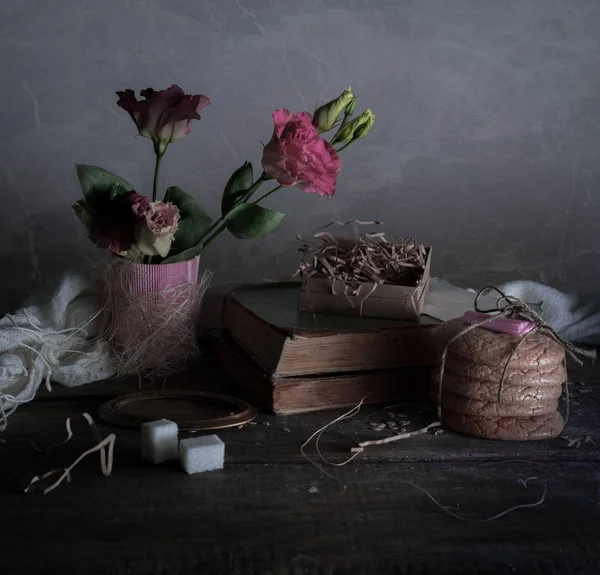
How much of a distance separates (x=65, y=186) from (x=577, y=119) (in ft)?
2.69

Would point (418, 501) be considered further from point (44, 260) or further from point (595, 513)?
point (44, 260)

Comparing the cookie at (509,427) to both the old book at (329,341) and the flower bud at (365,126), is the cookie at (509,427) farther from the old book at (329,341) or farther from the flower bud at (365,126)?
the flower bud at (365,126)

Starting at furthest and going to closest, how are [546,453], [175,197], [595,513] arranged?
1. [175,197]
2. [546,453]
3. [595,513]

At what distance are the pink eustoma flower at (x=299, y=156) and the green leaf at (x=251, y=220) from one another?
0.06m

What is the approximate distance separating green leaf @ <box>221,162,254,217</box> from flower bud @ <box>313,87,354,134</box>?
100 millimetres

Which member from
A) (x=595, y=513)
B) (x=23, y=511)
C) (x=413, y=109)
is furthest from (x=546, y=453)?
(x=413, y=109)

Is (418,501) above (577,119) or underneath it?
underneath

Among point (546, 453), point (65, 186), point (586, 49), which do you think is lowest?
point (546, 453)

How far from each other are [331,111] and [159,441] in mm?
445

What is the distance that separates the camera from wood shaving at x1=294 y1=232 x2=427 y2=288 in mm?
965

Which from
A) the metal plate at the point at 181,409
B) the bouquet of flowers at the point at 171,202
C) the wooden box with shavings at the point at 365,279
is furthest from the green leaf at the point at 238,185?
the metal plate at the point at 181,409

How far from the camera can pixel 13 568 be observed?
1.84ft

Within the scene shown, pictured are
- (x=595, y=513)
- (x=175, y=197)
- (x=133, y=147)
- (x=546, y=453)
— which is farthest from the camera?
(x=133, y=147)

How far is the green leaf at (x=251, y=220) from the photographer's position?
981 millimetres
